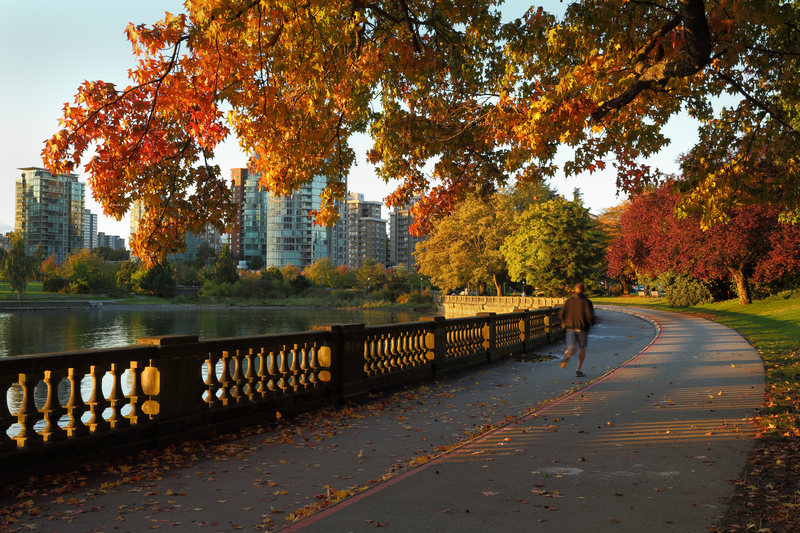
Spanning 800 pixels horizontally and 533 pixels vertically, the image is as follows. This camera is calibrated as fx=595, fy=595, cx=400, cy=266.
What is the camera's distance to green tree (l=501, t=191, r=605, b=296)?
1769 inches

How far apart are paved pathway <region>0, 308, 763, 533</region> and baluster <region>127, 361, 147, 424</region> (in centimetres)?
59

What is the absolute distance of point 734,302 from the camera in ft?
145

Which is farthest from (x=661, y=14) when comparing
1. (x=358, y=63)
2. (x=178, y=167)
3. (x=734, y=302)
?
(x=734, y=302)

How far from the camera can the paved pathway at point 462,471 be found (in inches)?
188

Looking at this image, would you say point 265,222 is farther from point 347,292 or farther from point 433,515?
point 433,515

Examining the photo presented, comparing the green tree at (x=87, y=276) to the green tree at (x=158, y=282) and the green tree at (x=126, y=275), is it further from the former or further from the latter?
the green tree at (x=158, y=282)

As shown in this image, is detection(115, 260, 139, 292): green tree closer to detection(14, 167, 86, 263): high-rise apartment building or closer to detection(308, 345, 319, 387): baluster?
detection(14, 167, 86, 263): high-rise apartment building

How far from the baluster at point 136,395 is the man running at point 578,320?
9.11 meters

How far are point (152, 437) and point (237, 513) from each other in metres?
2.43

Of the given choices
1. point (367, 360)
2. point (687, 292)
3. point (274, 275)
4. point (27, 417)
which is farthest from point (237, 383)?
point (274, 275)

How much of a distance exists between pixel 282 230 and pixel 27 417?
17109 centimetres

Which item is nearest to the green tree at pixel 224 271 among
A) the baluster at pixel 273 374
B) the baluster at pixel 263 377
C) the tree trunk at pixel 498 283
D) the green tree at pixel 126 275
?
the green tree at pixel 126 275

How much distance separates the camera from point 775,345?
766 inches

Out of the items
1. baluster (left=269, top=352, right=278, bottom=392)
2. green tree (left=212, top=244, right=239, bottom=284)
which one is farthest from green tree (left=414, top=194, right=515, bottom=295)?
green tree (left=212, top=244, right=239, bottom=284)
